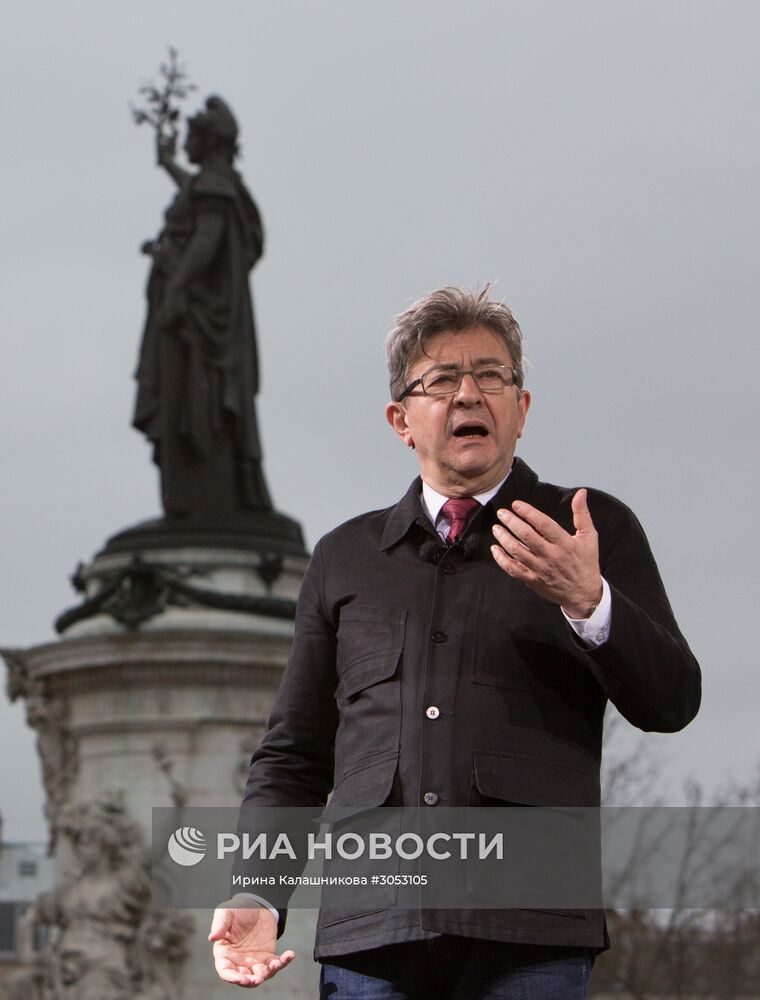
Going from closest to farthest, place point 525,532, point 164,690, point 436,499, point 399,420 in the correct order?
point 525,532, point 436,499, point 399,420, point 164,690

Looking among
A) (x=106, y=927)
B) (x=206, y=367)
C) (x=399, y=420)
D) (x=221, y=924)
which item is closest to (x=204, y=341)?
(x=206, y=367)

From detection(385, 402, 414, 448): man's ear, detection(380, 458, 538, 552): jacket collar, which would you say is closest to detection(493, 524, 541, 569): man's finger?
detection(380, 458, 538, 552): jacket collar

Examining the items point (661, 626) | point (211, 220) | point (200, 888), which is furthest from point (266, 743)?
point (211, 220)

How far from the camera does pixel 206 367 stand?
2133 centimetres

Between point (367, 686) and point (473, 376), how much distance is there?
0.66 meters

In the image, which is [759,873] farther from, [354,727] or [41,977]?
[354,727]

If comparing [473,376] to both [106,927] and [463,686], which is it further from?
[106,927]

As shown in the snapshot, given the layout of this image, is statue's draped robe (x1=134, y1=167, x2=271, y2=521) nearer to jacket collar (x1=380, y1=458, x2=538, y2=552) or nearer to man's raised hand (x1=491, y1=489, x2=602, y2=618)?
jacket collar (x1=380, y1=458, x2=538, y2=552)

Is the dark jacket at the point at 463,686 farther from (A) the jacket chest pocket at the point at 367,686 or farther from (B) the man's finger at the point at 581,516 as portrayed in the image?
(B) the man's finger at the point at 581,516

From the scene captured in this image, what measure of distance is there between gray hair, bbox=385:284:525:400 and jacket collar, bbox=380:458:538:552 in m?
0.19

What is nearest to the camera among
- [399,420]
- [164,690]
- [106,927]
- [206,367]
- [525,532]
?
[525,532]

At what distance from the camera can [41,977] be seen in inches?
722

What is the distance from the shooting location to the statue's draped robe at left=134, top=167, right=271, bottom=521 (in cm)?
2112

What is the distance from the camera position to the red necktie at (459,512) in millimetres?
4406
